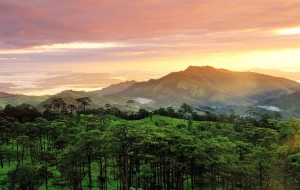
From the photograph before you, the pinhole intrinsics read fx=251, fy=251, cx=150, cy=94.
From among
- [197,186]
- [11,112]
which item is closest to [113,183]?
[197,186]

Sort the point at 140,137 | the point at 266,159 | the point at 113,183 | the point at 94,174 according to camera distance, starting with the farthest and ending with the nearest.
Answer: the point at 94,174 < the point at 113,183 < the point at 266,159 < the point at 140,137

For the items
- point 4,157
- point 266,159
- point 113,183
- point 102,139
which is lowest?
point 113,183

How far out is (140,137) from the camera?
5928cm

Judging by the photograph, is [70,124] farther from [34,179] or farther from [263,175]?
[263,175]

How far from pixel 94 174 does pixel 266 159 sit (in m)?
63.1

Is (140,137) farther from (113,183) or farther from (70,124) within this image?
(70,124)

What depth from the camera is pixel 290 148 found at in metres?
75.1

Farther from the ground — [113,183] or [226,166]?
[226,166]

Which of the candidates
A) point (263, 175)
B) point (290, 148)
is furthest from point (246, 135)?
point (263, 175)

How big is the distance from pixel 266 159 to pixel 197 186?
26272 millimetres

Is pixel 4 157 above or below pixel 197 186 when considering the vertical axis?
above

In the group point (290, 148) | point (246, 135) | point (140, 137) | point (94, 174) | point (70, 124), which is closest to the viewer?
point (140, 137)

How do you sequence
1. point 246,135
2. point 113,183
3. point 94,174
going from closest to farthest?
point 113,183, point 94,174, point 246,135

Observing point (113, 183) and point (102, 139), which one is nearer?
point (102, 139)
